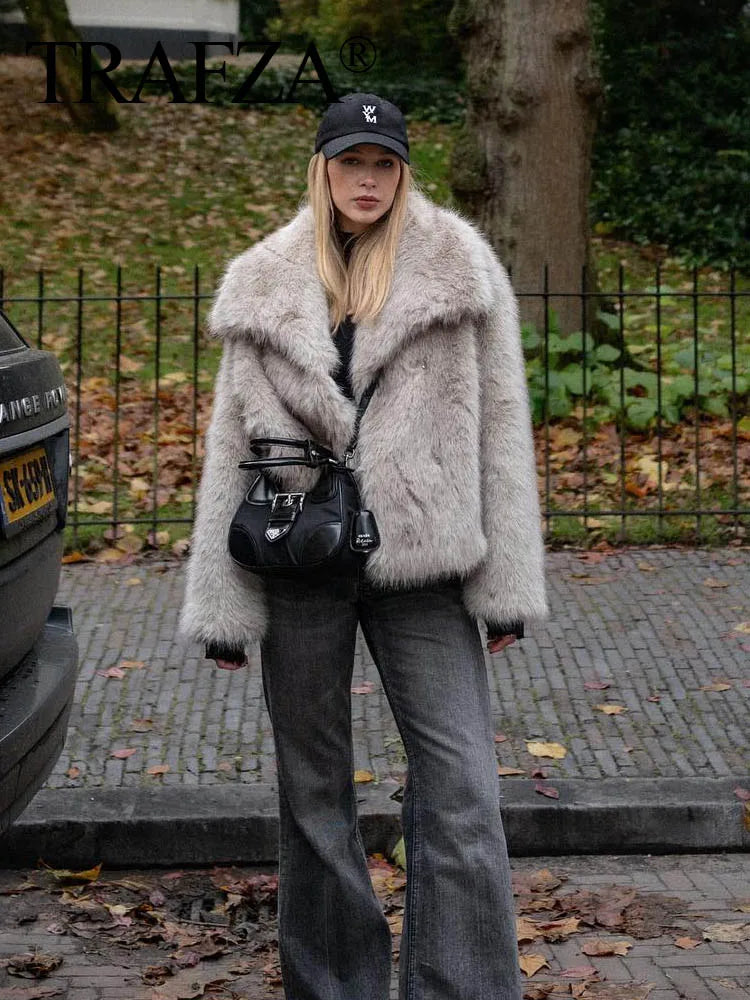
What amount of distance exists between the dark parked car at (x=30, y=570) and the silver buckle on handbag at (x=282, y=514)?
2.00 feet

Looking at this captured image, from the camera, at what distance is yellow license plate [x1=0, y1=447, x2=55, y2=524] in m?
3.19

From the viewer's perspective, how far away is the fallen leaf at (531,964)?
369 cm

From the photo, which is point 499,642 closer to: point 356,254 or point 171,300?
point 356,254

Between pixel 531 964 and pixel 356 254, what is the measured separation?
1.87m

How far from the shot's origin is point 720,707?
5242mm

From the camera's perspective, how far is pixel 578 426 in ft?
29.8

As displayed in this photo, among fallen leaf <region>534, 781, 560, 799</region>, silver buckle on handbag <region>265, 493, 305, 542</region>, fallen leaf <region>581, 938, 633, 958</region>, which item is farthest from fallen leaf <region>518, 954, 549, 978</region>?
silver buckle on handbag <region>265, 493, 305, 542</region>

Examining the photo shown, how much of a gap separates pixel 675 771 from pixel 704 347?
21.8 feet

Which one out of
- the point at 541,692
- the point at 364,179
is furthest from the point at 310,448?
the point at 541,692

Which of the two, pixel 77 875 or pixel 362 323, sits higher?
pixel 362 323

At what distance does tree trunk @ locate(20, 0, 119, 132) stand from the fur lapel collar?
58.3ft

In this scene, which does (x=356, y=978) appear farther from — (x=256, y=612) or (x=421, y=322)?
(x=421, y=322)

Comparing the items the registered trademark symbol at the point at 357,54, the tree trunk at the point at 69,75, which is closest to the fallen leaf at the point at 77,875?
the registered trademark symbol at the point at 357,54

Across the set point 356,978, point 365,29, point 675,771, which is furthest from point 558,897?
point 365,29
